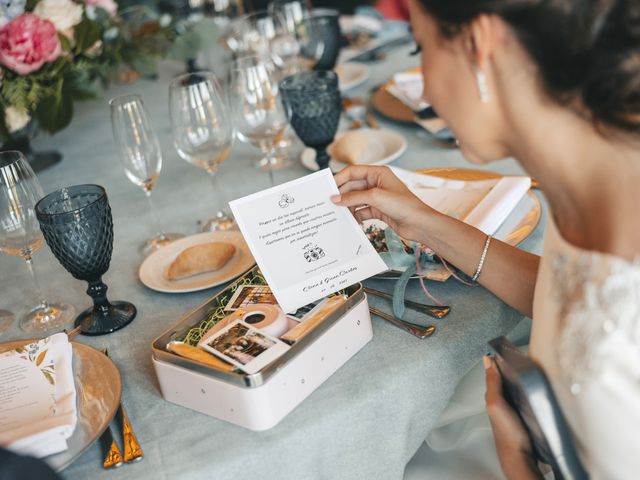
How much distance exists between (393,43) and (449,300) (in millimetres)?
1675

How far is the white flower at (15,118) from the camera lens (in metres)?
1.78

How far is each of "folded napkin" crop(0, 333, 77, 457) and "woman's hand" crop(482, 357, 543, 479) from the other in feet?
1.83

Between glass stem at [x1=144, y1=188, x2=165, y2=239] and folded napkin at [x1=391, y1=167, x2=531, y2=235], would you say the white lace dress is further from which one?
glass stem at [x1=144, y1=188, x2=165, y2=239]

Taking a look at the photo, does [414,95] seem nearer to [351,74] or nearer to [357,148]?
[357,148]

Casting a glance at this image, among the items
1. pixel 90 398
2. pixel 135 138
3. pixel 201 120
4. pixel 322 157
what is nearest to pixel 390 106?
pixel 322 157

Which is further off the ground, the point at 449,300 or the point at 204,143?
the point at 204,143

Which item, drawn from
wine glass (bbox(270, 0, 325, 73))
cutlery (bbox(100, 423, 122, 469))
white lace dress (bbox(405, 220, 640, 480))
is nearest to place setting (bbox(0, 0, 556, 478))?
cutlery (bbox(100, 423, 122, 469))

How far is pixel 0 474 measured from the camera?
29.5 inches

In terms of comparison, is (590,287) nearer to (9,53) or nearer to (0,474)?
(0,474)

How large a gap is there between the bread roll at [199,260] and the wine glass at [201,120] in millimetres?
208

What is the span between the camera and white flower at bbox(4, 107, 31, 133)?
1778 mm

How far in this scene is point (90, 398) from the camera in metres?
1.02

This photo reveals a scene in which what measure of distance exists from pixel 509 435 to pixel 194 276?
0.64 metres

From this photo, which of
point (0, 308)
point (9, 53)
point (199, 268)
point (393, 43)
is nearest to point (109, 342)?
point (199, 268)
